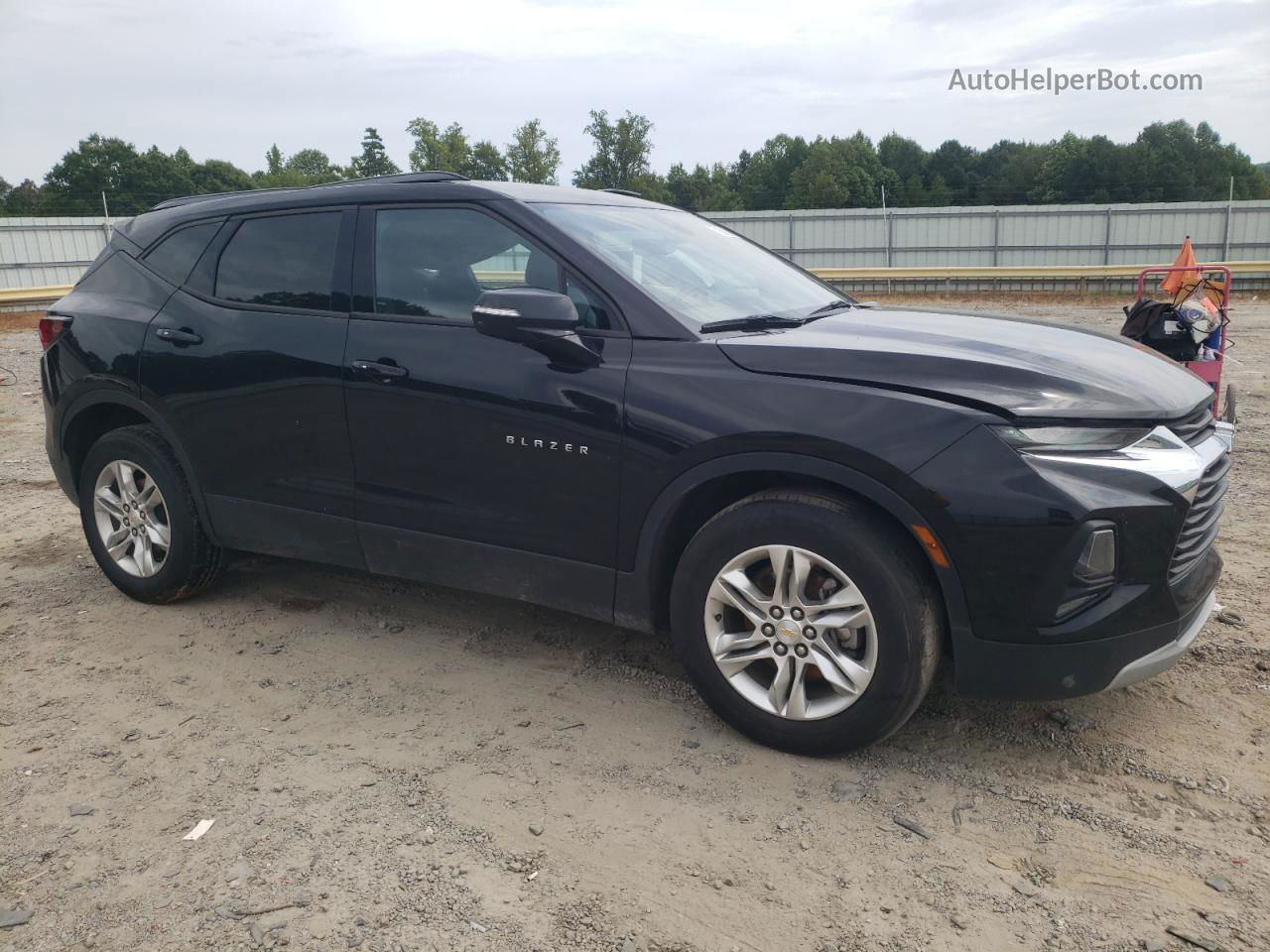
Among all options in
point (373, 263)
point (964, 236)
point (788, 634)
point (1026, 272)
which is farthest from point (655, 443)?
point (964, 236)

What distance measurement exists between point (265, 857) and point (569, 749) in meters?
1.01

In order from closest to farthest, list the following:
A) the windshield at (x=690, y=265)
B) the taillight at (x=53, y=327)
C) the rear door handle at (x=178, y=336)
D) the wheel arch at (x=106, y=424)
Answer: the windshield at (x=690, y=265) → the rear door handle at (x=178, y=336) → the wheel arch at (x=106, y=424) → the taillight at (x=53, y=327)

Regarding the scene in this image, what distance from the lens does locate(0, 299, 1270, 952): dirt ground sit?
8.39 feet

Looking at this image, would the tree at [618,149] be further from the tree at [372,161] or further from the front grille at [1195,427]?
the front grille at [1195,427]

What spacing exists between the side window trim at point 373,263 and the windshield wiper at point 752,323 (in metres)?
Result: 0.36

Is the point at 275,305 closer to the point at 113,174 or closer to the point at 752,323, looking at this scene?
the point at 752,323

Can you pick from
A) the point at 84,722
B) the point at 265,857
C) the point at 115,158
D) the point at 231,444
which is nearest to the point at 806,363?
the point at 265,857

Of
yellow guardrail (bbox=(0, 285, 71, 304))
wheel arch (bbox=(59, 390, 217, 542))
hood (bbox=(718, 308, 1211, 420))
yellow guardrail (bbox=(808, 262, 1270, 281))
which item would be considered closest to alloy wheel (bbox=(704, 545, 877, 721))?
hood (bbox=(718, 308, 1211, 420))

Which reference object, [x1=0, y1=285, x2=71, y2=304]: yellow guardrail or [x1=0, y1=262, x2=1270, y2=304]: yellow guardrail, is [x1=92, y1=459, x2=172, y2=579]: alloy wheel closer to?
[x1=0, y1=262, x2=1270, y2=304]: yellow guardrail

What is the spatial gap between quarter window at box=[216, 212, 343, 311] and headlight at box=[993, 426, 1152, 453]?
8.79 feet

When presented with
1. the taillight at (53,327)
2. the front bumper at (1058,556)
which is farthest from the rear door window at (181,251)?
the front bumper at (1058,556)

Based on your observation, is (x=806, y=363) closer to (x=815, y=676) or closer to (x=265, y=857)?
(x=815, y=676)

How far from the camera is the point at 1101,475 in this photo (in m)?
2.83

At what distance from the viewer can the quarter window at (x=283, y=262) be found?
163 inches
